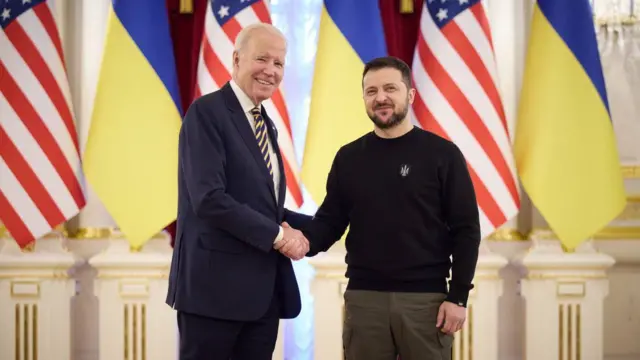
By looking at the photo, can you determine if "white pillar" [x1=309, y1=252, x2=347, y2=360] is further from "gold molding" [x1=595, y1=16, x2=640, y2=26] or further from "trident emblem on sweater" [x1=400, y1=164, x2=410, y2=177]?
"gold molding" [x1=595, y1=16, x2=640, y2=26]

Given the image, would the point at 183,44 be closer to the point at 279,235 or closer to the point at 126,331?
the point at 126,331

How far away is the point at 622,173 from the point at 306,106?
1905 millimetres

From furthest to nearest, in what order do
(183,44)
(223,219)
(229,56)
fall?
(183,44) → (229,56) → (223,219)

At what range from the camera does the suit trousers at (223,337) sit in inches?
86.5

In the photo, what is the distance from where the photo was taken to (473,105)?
360cm

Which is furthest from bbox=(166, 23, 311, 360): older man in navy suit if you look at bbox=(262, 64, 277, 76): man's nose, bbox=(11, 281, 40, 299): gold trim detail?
bbox=(11, 281, 40, 299): gold trim detail

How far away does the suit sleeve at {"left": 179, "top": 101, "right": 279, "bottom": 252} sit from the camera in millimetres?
2133

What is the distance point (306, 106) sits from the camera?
4.01 meters

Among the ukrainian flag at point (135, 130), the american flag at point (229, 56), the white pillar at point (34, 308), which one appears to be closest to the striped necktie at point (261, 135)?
the american flag at point (229, 56)

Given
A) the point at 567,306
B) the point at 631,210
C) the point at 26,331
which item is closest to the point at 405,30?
the point at 631,210

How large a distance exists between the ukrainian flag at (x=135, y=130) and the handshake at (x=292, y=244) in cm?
146

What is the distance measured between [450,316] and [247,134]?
901 mm

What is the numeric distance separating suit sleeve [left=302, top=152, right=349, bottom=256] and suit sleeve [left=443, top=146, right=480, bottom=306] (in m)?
0.39

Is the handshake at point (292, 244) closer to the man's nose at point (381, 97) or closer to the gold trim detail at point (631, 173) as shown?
the man's nose at point (381, 97)
